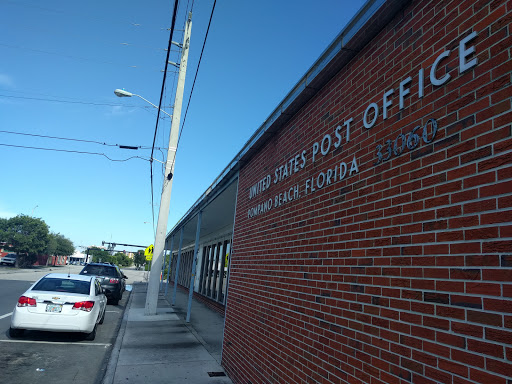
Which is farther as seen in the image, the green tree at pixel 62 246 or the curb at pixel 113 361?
the green tree at pixel 62 246

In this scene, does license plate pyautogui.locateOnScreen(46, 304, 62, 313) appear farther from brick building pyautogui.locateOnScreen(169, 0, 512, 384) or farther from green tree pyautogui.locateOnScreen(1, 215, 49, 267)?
green tree pyautogui.locateOnScreen(1, 215, 49, 267)

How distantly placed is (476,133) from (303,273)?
2.57 meters

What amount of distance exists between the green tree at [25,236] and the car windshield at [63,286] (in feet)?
184

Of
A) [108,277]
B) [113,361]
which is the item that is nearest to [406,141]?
[113,361]

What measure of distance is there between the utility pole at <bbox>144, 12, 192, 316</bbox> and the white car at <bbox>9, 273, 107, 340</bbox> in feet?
14.7

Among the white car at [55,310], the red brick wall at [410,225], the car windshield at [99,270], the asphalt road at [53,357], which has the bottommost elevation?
the asphalt road at [53,357]

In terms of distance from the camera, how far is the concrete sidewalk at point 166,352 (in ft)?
20.5

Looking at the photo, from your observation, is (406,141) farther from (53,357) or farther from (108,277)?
(108,277)

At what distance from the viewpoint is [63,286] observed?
29.6 ft

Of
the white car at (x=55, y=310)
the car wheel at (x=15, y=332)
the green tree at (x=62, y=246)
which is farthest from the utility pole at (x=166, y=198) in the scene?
the green tree at (x=62, y=246)

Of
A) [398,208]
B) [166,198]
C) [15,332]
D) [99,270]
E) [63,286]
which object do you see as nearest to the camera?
[398,208]

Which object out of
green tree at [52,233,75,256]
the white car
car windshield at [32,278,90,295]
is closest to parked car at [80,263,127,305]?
car windshield at [32,278,90,295]

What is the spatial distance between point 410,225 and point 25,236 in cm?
6526

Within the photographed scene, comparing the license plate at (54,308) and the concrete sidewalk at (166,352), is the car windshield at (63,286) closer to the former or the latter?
the license plate at (54,308)
